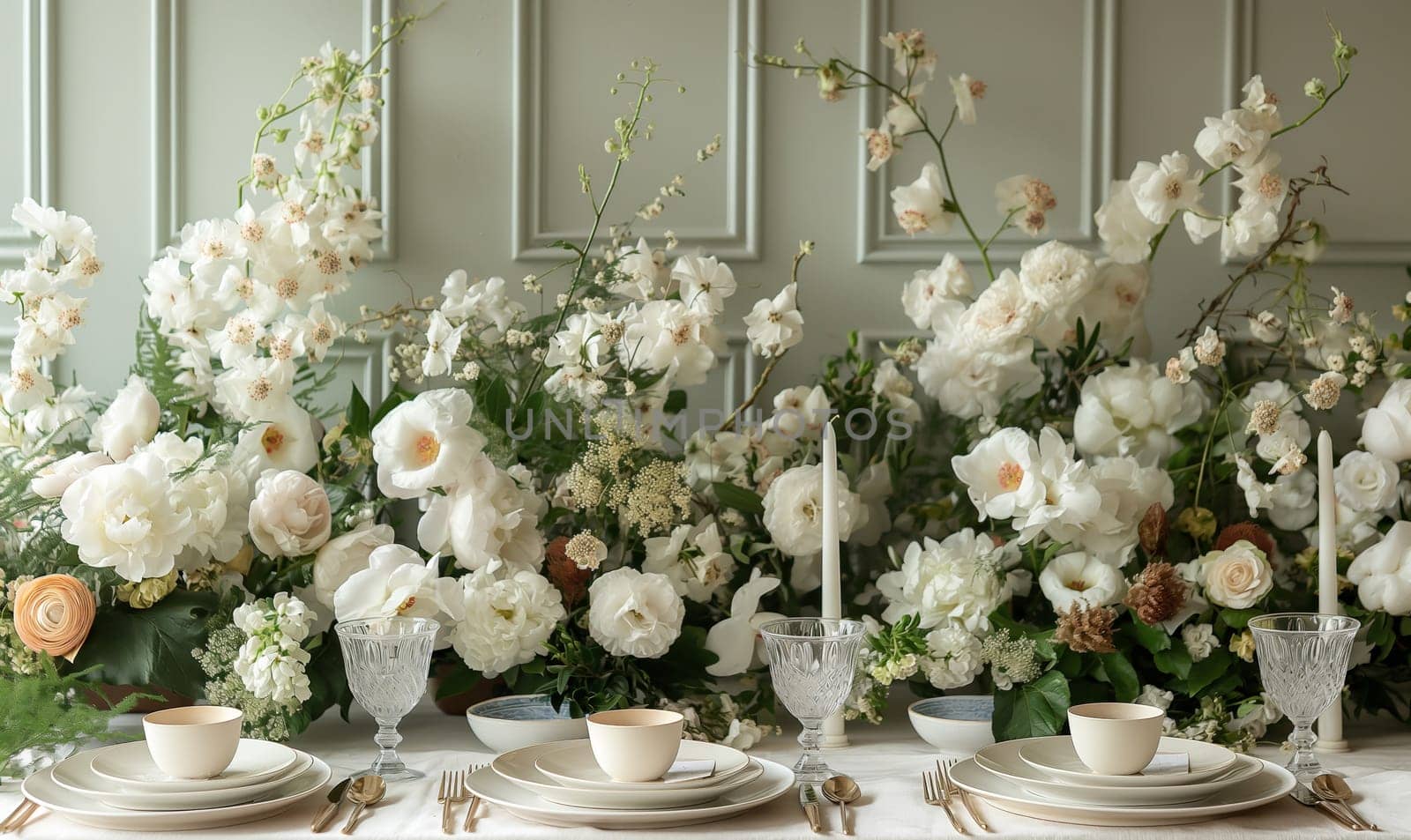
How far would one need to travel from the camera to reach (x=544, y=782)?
125 cm

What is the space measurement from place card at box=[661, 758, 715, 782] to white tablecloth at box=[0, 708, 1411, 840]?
0.05 metres

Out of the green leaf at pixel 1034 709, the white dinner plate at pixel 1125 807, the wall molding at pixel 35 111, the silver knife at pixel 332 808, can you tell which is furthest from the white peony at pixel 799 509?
the wall molding at pixel 35 111

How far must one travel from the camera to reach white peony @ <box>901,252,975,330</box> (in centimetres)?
175

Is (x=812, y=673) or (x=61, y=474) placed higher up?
(x=61, y=474)

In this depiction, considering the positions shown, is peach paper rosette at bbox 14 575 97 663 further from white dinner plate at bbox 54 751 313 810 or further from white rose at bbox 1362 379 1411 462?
white rose at bbox 1362 379 1411 462

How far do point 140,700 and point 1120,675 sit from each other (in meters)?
1.24

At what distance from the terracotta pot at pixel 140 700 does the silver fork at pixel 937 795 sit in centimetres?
88

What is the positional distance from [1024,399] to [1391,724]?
0.69 meters

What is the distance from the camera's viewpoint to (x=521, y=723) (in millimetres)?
1466

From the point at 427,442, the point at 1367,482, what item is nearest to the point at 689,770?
the point at 427,442

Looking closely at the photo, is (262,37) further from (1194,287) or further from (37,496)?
(1194,287)

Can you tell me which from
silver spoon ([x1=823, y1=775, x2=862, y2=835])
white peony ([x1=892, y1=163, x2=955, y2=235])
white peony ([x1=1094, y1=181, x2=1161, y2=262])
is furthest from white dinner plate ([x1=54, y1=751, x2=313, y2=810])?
white peony ([x1=1094, y1=181, x2=1161, y2=262])

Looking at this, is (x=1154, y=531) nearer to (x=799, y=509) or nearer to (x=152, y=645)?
(x=799, y=509)

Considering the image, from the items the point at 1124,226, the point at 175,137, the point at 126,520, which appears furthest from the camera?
the point at 175,137
